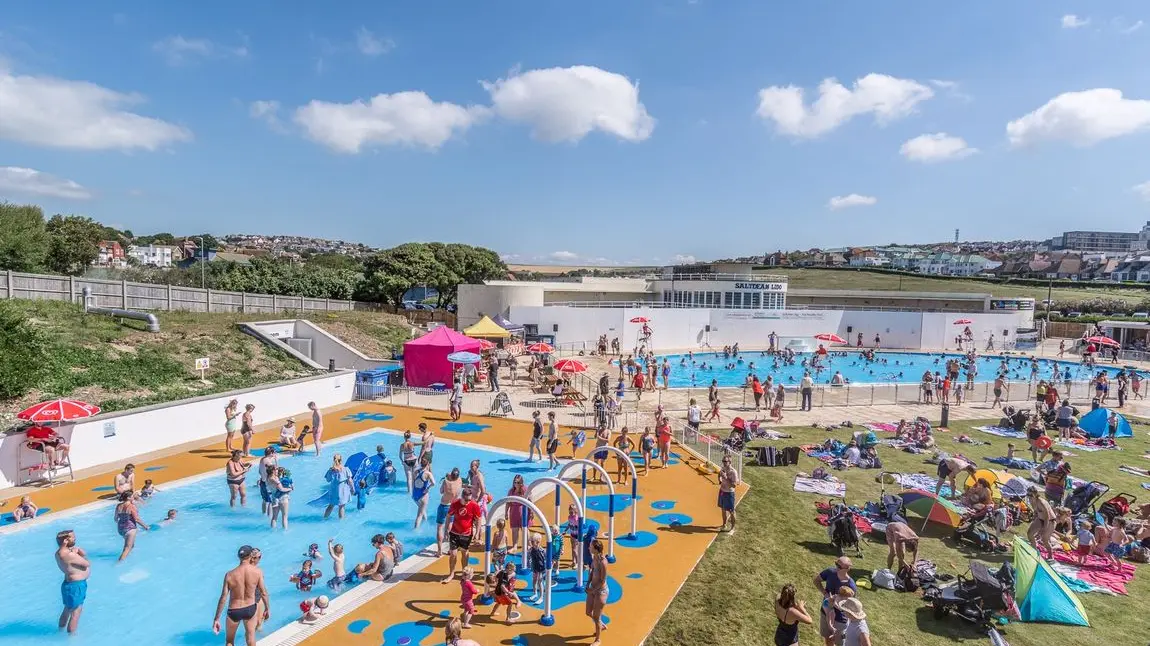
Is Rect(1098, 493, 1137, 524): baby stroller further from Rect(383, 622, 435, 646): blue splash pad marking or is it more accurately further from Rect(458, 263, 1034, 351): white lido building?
Rect(458, 263, 1034, 351): white lido building

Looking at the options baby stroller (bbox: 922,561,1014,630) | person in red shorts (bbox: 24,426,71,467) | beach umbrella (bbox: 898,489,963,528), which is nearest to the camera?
baby stroller (bbox: 922,561,1014,630)

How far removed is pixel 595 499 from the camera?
12867mm

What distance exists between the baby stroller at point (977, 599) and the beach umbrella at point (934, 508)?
253cm

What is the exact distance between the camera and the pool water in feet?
107

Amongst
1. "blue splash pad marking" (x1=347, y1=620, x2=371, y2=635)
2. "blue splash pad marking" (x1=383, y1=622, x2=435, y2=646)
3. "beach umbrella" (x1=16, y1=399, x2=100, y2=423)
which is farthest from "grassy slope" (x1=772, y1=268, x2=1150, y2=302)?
"blue splash pad marking" (x1=347, y1=620, x2=371, y2=635)

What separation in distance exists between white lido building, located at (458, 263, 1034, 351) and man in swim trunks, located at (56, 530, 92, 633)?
31206 mm

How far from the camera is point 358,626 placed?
7988mm

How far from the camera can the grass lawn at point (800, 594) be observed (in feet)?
26.7

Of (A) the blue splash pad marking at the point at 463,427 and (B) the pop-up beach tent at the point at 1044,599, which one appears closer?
(B) the pop-up beach tent at the point at 1044,599

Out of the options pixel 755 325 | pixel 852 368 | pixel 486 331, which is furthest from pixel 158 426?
pixel 755 325

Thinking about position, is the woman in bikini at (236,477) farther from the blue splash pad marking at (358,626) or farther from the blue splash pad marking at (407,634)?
the blue splash pad marking at (407,634)

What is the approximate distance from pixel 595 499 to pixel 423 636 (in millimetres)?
5691

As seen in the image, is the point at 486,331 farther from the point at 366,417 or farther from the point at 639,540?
the point at 639,540

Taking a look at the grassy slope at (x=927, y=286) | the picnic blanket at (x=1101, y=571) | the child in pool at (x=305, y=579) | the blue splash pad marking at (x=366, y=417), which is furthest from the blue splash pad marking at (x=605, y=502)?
the grassy slope at (x=927, y=286)
